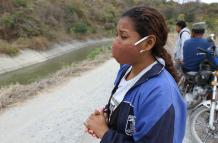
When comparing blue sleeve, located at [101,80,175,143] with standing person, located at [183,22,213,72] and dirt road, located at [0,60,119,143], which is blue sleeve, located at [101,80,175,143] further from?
standing person, located at [183,22,213,72]

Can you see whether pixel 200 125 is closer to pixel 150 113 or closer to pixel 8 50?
pixel 150 113

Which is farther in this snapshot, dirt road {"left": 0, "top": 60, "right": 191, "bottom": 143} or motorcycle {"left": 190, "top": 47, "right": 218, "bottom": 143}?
dirt road {"left": 0, "top": 60, "right": 191, "bottom": 143}

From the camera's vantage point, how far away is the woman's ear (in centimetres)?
185

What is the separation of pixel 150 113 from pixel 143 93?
0.33 ft

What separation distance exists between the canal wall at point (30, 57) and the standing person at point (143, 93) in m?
22.3

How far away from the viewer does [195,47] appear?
20.6 feet

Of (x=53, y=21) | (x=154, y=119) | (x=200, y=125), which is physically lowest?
(x=53, y=21)

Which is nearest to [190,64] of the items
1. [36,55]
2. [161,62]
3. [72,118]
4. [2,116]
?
[72,118]

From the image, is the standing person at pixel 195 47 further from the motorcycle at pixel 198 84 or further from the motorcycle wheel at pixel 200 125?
the motorcycle wheel at pixel 200 125

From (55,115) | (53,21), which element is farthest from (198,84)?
(53,21)

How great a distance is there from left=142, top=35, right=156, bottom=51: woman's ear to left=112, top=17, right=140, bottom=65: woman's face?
0.12ft

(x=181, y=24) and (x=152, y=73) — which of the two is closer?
(x=152, y=73)

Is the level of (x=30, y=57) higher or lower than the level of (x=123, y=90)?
lower

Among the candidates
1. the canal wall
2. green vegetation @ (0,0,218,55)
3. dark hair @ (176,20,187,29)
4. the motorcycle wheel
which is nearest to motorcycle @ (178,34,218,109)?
the motorcycle wheel
